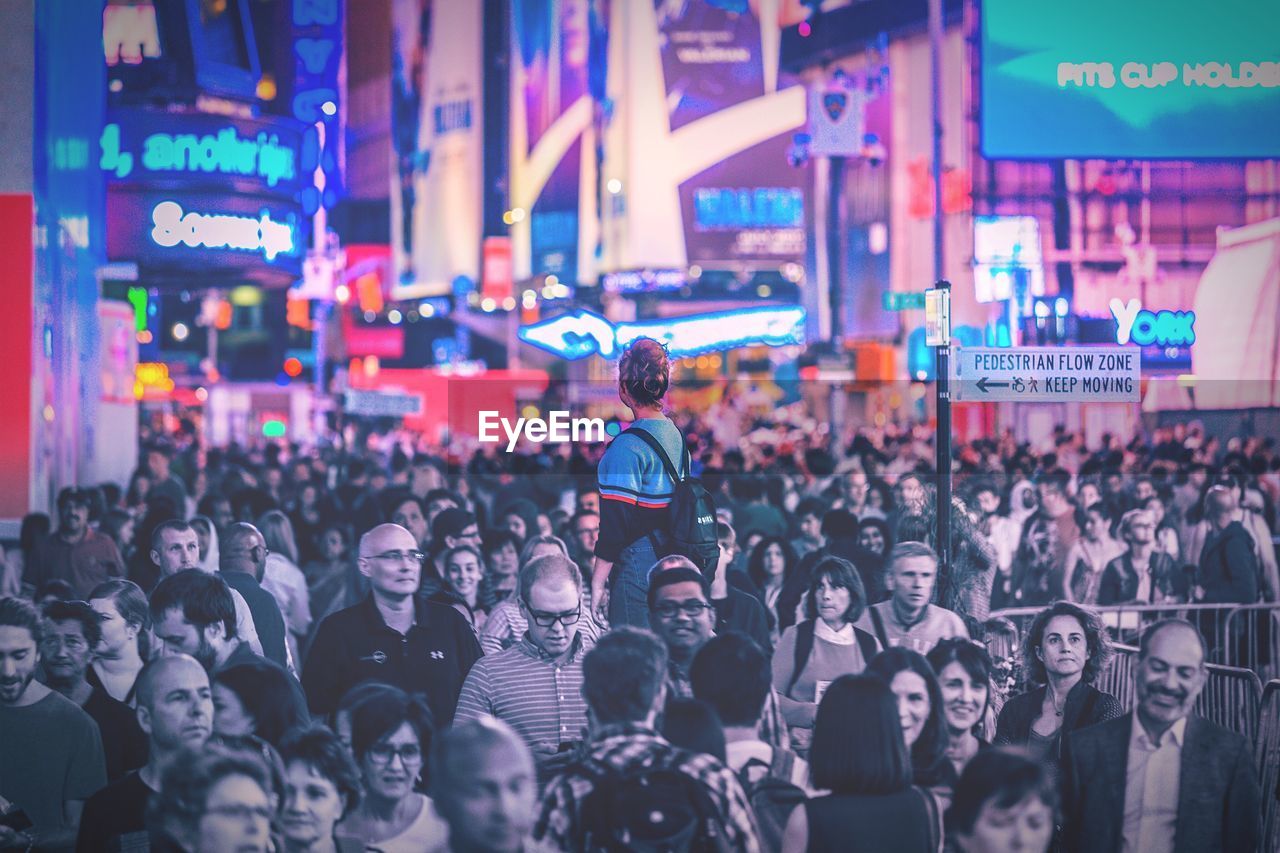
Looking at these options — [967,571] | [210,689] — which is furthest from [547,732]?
[967,571]

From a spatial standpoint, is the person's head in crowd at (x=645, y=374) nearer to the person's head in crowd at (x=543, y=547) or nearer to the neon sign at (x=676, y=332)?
the neon sign at (x=676, y=332)

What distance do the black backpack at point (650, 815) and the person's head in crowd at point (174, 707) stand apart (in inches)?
65.7

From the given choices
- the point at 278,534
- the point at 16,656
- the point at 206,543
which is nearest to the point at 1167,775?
the point at 16,656

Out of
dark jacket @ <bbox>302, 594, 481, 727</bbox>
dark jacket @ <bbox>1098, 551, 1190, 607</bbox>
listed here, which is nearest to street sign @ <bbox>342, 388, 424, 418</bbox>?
dark jacket @ <bbox>1098, 551, 1190, 607</bbox>

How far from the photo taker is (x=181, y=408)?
228ft

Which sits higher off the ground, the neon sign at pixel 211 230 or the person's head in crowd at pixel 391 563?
the neon sign at pixel 211 230

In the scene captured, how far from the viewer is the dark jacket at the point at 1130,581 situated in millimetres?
11172

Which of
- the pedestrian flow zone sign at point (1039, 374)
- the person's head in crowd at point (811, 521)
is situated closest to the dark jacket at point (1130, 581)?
the person's head in crowd at point (811, 521)

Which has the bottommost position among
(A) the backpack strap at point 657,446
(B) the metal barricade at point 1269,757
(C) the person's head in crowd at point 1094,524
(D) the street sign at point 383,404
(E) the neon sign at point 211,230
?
(B) the metal barricade at point 1269,757

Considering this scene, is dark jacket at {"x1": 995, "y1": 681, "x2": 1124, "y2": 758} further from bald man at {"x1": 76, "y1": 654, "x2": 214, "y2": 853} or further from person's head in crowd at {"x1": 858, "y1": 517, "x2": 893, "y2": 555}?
person's head in crowd at {"x1": 858, "y1": 517, "x2": 893, "y2": 555}

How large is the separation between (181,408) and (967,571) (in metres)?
64.6

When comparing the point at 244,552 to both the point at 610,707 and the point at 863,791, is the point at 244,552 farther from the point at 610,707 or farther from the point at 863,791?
the point at 863,791

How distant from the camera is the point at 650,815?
4656 millimetres

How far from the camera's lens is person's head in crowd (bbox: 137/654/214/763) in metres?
5.54
